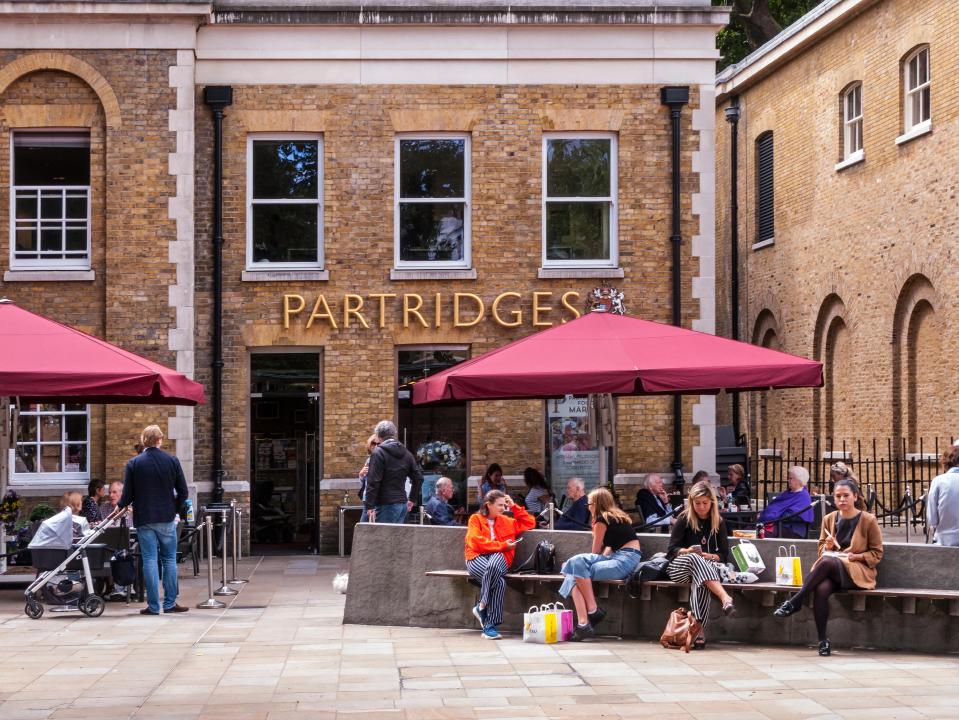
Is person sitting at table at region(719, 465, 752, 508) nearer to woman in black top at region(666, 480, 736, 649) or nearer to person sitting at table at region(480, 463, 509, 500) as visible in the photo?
person sitting at table at region(480, 463, 509, 500)

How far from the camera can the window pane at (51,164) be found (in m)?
20.8

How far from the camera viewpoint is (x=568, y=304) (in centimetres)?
2084

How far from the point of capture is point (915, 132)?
956 inches

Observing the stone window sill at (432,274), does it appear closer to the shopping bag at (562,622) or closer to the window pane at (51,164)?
the window pane at (51,164)

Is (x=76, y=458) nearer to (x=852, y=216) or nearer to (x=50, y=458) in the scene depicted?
(x=50, y=458)

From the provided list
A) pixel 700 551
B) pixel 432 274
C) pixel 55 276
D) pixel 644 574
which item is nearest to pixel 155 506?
pixel 644 574

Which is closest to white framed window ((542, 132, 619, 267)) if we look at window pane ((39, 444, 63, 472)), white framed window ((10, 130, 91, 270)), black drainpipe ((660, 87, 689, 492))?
black drainpipe ((660, 87, 689, 492))

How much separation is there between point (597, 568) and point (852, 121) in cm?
1662

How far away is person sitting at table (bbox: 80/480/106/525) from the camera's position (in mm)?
17250

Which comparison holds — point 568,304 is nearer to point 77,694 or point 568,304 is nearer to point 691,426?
point 691,426

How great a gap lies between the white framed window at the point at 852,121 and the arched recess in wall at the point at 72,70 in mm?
13278

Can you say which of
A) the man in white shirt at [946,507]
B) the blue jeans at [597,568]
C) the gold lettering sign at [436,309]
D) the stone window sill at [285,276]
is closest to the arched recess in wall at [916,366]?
the gold lettering sign at [436,309]

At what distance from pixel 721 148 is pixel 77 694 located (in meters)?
26.1

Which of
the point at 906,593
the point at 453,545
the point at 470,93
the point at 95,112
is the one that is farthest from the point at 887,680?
the point at 95,112
